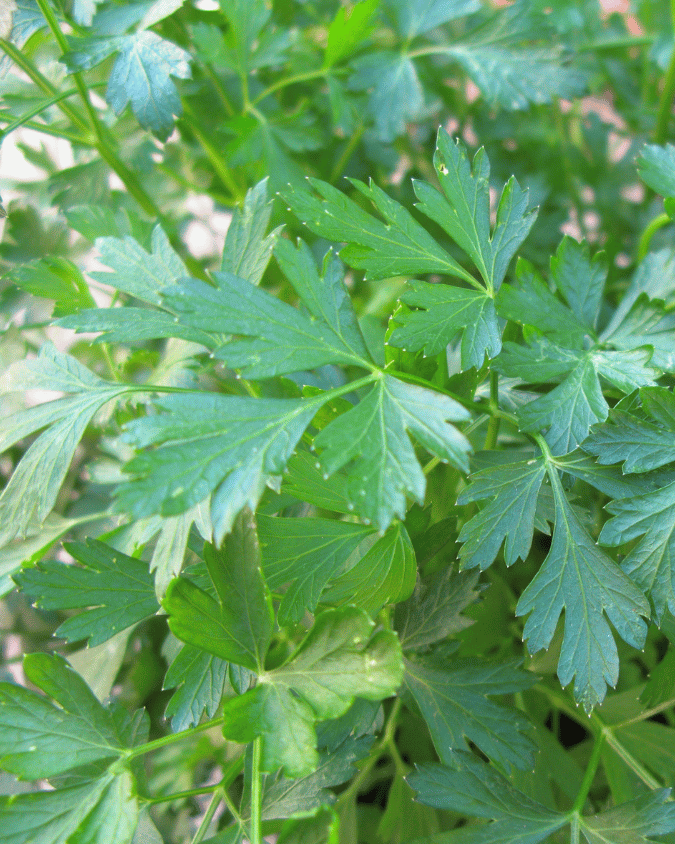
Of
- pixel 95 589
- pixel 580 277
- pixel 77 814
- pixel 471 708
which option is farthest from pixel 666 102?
pixel 77 814

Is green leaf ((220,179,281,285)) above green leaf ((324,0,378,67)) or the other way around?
the other way around

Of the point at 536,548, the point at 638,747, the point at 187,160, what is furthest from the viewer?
the point at 187,160

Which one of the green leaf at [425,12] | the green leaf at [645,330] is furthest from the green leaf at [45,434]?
the green leaf at [425,12]

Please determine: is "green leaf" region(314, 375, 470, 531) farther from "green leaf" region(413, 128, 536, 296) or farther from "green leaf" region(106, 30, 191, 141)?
"green leaf" region(106, 30, 191, 141)

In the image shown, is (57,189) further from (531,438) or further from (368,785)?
(368,785)

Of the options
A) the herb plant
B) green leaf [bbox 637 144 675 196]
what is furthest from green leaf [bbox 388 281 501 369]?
green leaf [bbox 637 144 675 196]

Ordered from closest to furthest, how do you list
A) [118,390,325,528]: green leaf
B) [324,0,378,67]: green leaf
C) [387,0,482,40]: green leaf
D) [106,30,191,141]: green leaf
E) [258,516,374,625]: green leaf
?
[118,390,325,528]: green leaf → [258,516,374,625]: green leaf → [106,30,191,141]: green leaf → [324,0,378,67]: green leaf → [387,0,482,40]: green leaf

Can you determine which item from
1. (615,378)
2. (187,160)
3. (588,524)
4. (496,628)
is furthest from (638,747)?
(187,160)
